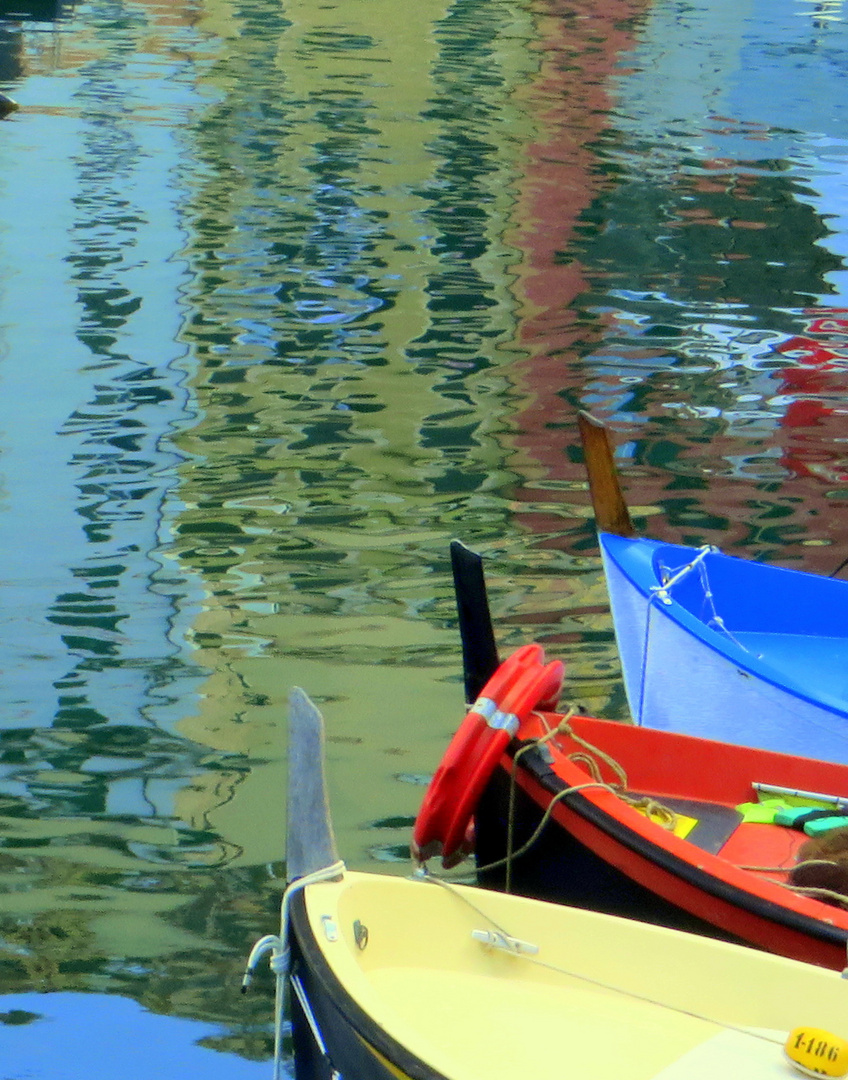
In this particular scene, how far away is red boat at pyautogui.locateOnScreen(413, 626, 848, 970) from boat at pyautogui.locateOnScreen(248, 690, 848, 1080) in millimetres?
307

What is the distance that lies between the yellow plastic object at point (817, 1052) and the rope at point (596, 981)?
217 millimetres

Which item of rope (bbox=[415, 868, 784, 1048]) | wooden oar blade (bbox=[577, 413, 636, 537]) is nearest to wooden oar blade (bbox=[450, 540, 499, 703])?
rope (bbox=[415, 868, 784, 1048])

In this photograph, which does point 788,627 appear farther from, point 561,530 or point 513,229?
point 513,229

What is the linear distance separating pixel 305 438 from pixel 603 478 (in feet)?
15.7

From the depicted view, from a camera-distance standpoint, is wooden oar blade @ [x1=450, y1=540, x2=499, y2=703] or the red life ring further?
wooden oar blade @ [x1=450, y1=540, x2=499, y2=703]

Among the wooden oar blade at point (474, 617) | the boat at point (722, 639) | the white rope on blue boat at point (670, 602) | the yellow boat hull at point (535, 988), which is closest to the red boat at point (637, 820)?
the wooden oar blade at point (474, 617)

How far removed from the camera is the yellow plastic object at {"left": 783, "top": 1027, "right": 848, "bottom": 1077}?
312cm

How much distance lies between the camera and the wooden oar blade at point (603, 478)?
5.98 metres

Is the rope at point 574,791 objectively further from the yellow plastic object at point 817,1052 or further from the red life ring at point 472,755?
the yellow plastic object at point 817,1052

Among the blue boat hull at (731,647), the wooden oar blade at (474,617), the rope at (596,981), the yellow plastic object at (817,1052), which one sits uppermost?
the wooden oar blade at (474,617)

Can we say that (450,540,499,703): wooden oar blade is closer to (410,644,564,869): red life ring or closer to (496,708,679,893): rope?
(410,644,564,869): red life ring

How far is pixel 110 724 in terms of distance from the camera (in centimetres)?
664

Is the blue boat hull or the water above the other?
the blue boat hull

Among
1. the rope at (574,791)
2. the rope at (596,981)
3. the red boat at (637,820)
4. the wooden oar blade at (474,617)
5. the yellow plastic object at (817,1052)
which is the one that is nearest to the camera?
the yellow plastic object at (817,1052)
